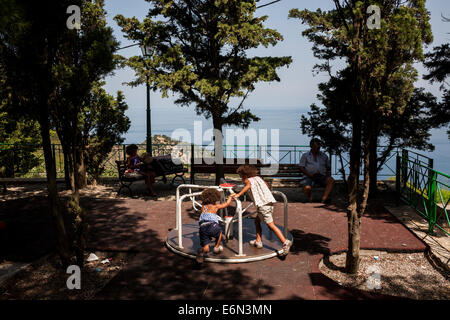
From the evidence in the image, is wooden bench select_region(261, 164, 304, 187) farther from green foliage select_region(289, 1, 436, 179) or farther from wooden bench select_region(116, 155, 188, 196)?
wooden bench select_region(116, 155, 188, 196)

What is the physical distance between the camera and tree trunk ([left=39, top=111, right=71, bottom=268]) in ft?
16.7

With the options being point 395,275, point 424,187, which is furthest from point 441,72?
point 395,275

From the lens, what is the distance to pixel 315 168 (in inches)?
372

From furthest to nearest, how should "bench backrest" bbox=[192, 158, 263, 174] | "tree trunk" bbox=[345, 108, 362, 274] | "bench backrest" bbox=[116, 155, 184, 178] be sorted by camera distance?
"bench backrest" bbox=[116, 155, 184, 178] < "bench backrest" bbox=[192, 158, 263, 174] < "tree trunk" bbox=[345, 108, 362, 274]

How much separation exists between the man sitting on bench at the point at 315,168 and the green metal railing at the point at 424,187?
1694 millimetres

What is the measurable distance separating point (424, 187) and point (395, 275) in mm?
3158

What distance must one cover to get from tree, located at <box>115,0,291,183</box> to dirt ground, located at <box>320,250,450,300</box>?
5.12 m

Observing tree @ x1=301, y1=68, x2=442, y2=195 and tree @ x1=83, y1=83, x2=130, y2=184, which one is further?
tree @ x1=83, y1=83, x2=130, y2=184

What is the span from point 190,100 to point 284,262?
6261 mm

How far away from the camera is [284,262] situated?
5.56 metres

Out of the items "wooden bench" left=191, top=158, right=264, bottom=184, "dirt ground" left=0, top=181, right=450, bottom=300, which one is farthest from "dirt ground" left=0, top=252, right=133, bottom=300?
"wooden bench" left=191, top=158, right=264, bottom=184

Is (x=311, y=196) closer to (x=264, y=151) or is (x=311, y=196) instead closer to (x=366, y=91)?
(x=264, y=151)

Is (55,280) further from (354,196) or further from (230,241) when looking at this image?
(354,196)
